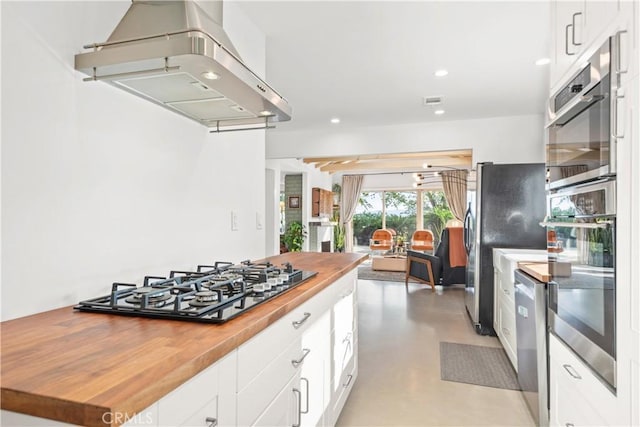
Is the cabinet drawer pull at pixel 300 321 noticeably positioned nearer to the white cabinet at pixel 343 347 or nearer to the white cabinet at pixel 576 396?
the white cabinet at pixel 343 347

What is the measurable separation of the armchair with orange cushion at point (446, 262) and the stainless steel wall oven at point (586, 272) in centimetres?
437

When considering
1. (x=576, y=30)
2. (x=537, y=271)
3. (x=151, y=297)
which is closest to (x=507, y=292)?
(x=537, y=271)

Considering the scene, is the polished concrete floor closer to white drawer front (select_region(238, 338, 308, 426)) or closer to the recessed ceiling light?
white drawer front (select_region(238, 338, 308, 426))

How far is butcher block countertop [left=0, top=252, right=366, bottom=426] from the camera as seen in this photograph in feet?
2.04

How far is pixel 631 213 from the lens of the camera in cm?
106

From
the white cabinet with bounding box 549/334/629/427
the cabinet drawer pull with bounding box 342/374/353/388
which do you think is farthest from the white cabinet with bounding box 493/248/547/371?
the cabinet drawer pull with bounding box 342/374/353/388

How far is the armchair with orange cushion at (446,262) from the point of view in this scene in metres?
6.03

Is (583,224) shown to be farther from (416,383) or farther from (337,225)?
(337,225)

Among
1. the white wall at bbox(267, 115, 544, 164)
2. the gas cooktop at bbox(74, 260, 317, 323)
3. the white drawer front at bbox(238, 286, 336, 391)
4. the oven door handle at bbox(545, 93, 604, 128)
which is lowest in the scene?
the white drawer front at bbox(238, 286, 336, 391)

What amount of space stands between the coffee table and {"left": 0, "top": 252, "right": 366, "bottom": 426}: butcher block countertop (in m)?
7.12

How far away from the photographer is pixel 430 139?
17.0ft

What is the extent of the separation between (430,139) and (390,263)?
144 inches

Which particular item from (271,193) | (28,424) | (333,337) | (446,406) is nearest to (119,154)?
(28,424)

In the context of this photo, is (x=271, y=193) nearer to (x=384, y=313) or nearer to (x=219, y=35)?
(x=384, y=313)
